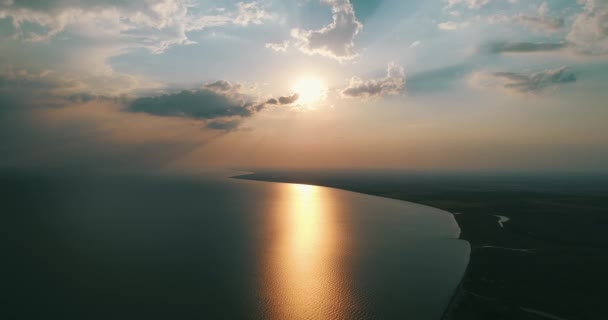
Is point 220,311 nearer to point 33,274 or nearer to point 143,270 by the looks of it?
point 143,270

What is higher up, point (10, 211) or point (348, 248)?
point (10, 211)

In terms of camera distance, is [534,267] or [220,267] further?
[534,267]

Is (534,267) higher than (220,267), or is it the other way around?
(220,267)

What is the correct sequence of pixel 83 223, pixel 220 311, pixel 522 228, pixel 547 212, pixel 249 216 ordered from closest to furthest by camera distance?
1. pixel 220 311
2. pixel 83 223
3. pixel 522 228
4. pixel 249 216
5. pixel 547 212

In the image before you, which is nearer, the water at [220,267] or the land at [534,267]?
the water at [220,267]

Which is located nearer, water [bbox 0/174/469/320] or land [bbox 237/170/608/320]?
water [bbox 0/174/469/320]

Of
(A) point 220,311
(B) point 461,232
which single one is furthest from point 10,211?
(B) point 461,232

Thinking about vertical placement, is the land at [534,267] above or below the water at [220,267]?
below

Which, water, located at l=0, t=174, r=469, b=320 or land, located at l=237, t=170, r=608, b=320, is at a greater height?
water, located at l=0, t=174, r=469, b=320
